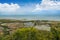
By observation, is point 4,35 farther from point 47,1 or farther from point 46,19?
point 47,1

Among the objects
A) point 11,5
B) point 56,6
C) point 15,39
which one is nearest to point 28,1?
point 11,5

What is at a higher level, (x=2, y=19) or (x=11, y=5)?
(x=11, y=5)

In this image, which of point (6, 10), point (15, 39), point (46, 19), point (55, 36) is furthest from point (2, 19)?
point (55, 36)

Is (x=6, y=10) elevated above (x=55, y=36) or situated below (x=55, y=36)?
above

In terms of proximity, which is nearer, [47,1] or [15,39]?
[15,39]

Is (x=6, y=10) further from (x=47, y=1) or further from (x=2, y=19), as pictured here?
(x=47, y=1)

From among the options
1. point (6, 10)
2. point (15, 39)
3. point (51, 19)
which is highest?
point (6, 10)
